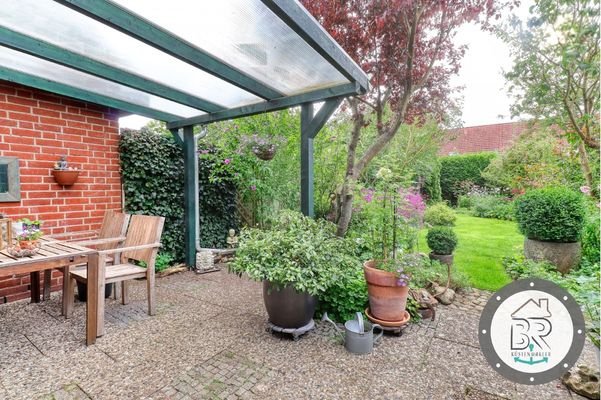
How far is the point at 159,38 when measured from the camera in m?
2.22

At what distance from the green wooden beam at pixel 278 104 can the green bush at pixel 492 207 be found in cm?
788

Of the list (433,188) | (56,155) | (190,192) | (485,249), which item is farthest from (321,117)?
(433,188)

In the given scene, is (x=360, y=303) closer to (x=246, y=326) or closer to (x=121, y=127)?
(x=246, y=326)

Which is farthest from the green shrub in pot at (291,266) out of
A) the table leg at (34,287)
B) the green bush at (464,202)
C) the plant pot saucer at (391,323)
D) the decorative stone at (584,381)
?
the green bush at (464,202)

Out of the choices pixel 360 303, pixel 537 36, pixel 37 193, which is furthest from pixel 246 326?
pixel 537 36

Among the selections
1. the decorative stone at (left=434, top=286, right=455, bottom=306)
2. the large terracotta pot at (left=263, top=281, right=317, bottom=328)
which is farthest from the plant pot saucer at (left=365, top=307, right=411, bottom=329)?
the decorative stone at (left=434, top=286, right=455, bottom=306)

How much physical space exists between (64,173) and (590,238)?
22.5 ft

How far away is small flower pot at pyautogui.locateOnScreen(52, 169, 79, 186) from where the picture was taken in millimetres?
3439

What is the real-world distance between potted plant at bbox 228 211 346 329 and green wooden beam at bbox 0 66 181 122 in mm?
2423

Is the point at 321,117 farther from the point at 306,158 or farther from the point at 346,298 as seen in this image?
the point at 346,298

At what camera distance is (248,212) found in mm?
5668

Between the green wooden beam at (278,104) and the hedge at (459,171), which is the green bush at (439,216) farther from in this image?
the hedge at (459,171)

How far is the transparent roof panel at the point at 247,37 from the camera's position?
198cm

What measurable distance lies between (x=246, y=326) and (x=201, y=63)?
232 centimetres
